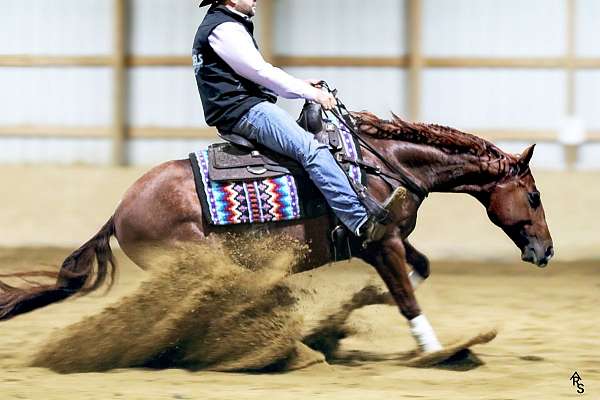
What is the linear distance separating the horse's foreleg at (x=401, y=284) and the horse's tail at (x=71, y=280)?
1392mm

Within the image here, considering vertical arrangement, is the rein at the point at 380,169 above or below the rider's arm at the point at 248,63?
below

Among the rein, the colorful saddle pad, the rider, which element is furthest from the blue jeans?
the rein

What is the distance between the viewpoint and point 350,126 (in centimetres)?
634

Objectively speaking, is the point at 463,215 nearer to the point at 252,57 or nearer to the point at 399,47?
the point at 399,47

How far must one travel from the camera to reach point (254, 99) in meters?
6.14

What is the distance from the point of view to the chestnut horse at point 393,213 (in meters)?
6.08

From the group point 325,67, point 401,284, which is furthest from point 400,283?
point 325,67

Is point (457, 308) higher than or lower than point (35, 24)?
lower

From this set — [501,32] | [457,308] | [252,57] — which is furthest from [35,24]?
[252,57]

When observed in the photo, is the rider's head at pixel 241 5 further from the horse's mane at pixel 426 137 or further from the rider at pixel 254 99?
the horse's mane at pixel 426 137

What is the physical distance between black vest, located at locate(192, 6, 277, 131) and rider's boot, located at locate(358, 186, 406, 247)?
2.69 feet

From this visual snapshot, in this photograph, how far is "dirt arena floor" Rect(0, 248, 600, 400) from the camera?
5.40 m

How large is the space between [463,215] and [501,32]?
300 cm

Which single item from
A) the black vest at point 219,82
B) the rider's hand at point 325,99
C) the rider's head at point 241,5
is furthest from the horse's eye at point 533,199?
the rider's head at point 241,5
